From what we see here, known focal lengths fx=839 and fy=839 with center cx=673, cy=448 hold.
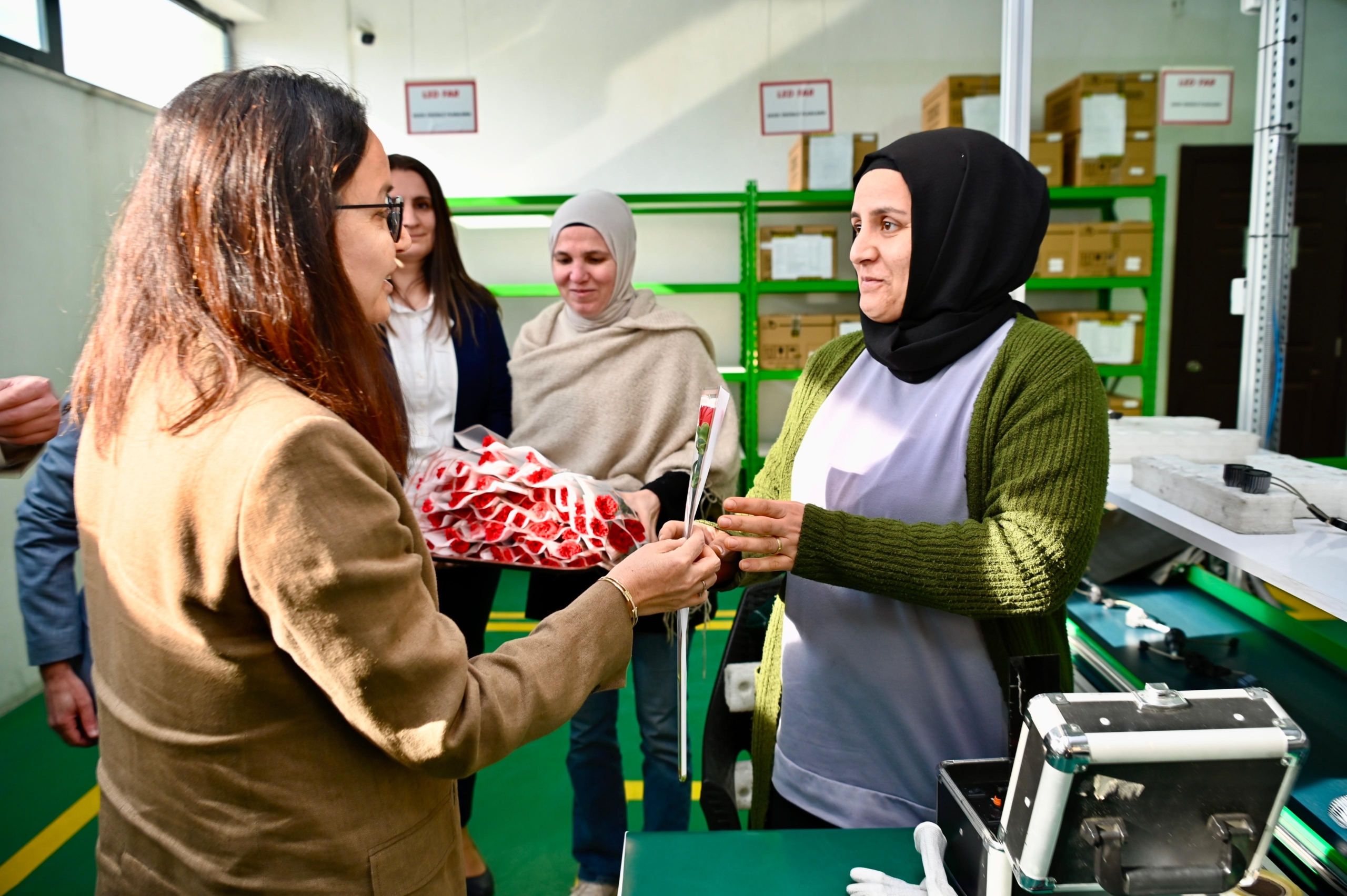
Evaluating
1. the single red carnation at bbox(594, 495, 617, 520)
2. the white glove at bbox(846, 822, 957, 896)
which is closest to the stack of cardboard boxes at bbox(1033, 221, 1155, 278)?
the single red carnation at bbox(594, 495, 617, 520)

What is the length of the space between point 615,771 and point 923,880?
118 cm

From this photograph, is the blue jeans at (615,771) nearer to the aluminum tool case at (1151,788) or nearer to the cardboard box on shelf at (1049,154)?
the aluminum tool case at (1151,788)

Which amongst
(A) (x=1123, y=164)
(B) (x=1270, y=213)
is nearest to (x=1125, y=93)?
(A) (x=1123, y=164)

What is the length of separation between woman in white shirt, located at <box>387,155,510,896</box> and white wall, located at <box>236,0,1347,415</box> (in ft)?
11.8

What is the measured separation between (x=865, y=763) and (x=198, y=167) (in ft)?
3.81

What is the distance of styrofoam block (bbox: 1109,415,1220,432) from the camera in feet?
7.79

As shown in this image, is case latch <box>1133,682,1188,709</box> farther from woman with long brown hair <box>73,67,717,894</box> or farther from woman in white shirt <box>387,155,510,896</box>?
woman in white shirt <box>387,155,510,896</box>

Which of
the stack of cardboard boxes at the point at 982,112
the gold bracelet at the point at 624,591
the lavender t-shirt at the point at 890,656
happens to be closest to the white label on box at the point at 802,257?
the stack of cardboard boxes at the point at 982,112

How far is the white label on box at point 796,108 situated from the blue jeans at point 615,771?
130 inches

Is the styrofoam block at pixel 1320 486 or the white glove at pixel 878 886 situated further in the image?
the styrofoam block at pixel 1320 486

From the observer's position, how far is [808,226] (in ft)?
16.5

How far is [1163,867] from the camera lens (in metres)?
0.72

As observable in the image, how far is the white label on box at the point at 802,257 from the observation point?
494cm

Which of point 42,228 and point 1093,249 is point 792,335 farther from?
point 42,228
